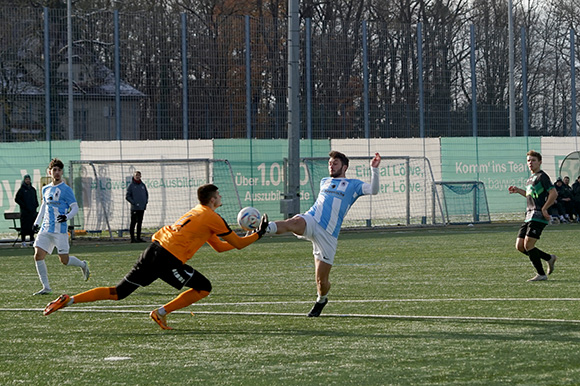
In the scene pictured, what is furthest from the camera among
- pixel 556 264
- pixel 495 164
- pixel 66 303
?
pixel 495 164

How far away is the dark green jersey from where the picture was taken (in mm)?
13547

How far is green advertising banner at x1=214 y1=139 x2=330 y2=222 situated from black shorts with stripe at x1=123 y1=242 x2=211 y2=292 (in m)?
18.9

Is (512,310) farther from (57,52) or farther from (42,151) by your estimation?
(57,52)

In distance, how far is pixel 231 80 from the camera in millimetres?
31266

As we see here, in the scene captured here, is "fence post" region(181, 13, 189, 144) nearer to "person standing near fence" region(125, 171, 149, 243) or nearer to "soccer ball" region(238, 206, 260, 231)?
"person standing near fence" region(125, 171, 149, 243)

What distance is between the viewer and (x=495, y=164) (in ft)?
104

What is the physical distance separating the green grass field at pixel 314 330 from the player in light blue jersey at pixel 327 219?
46cm

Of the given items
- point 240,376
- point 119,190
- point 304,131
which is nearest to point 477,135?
point 304,131

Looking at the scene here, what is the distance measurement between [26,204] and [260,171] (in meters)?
7.54

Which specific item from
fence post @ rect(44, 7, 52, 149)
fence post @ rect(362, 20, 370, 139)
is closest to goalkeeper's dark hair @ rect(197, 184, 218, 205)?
fence post @ rect(44, 7, 52, 149)

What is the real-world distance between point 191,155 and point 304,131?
15.9 ft

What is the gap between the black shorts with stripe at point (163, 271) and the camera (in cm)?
915

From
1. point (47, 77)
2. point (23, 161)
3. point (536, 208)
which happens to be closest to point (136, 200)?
point (23, 161)

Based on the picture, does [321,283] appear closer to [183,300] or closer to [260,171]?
[183,300]
